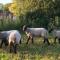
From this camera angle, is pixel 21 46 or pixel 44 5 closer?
pixel 21 46

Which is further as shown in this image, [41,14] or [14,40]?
[41,14]

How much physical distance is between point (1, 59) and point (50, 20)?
1451cm

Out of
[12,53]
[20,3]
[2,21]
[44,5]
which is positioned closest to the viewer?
[12,53]

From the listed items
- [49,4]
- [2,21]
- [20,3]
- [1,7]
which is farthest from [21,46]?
[1,7]

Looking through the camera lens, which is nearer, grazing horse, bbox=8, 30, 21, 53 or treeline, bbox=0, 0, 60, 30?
grazing horse, bbox=8, 30, 21, 53

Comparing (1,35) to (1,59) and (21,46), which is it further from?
(1,59)

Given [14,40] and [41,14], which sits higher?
[14,40]

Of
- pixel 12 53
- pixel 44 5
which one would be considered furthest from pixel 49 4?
pixel 12 53

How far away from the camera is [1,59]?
8953mm

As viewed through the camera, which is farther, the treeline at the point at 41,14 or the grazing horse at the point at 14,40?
the treeline at the point at 41,14

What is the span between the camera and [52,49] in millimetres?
12852

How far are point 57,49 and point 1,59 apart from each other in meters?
4.43

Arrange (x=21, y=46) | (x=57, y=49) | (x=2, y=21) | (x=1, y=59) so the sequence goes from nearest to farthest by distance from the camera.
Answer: (x=1, y=59) → (x=57, y=49) → (x=21, y=46) → (x=2, y=21)

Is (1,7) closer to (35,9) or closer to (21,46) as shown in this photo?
(35,9)
